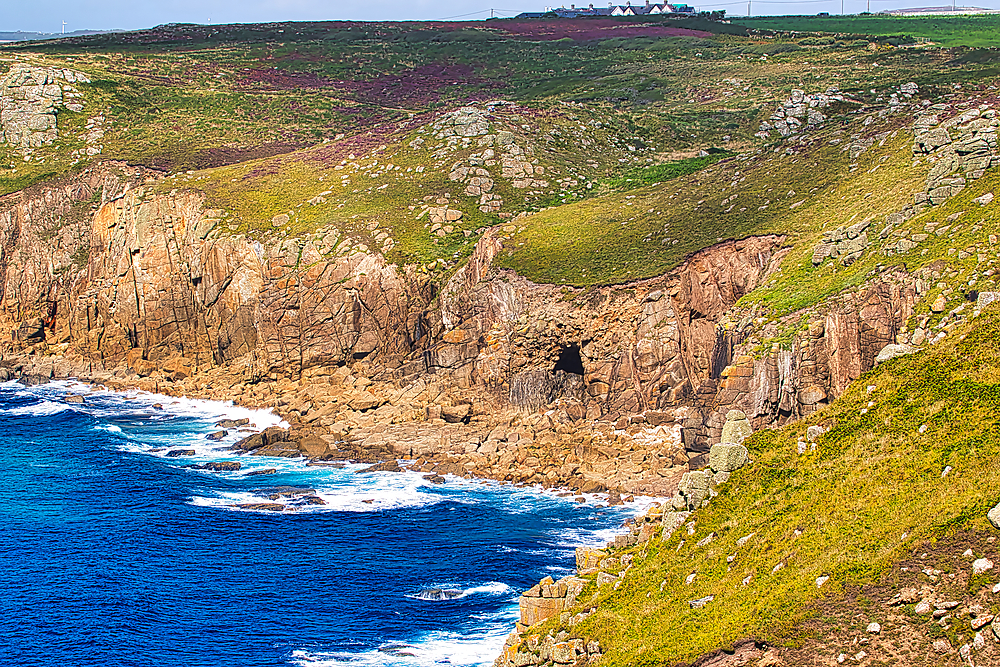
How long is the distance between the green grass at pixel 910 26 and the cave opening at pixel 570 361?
8726cm

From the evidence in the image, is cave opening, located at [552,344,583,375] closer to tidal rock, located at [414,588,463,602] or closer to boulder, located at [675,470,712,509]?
tidal rock, located at [414,588,463,602]

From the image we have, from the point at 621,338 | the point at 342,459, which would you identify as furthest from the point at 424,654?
the point at 621,338

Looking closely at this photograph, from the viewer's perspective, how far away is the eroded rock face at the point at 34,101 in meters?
132

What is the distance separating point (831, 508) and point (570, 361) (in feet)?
175

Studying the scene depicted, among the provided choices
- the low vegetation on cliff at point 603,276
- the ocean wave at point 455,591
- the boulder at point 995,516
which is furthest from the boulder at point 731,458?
the ocean wave at point 455,591

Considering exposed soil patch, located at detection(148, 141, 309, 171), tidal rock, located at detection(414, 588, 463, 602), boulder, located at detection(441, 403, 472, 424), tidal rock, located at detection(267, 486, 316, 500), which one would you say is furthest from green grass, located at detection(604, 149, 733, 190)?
tidal rock, located at detection(414, 588, 463, 602)

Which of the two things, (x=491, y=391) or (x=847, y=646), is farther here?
(x=491, y=391)

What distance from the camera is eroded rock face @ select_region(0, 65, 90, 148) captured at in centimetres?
13162

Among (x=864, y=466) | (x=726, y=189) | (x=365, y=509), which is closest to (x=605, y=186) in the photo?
(x=726, y=189)

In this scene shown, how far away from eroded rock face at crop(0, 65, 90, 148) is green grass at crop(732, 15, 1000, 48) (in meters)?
108

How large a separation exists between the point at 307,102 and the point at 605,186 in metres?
52.8

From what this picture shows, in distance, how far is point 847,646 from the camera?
30.6 meters

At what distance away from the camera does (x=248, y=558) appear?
213 feet

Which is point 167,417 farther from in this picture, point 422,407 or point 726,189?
point 726,189
